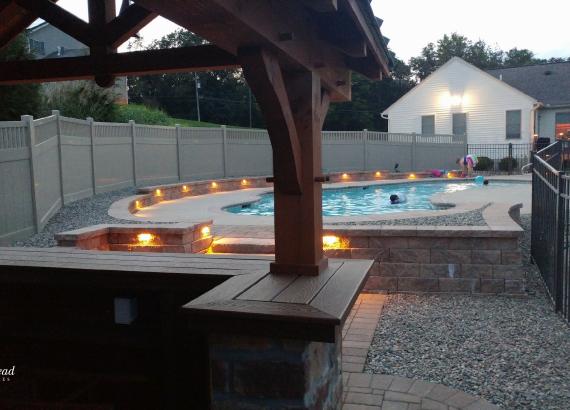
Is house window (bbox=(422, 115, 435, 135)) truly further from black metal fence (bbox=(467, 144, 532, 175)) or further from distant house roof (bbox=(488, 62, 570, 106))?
distant house roof (bbox=(488, 62, 570, 106))

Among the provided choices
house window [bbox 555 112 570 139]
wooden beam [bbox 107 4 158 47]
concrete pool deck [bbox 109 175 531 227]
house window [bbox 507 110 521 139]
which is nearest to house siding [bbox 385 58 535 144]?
house window [bbox 507 110 521 139]

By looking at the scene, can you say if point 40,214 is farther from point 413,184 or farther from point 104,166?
point 413,184

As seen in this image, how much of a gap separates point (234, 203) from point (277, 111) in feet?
38.4

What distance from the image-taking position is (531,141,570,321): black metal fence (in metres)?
5.80

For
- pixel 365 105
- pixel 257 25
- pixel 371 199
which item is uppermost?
pixel 365 105

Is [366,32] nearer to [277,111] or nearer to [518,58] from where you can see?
[277,111]

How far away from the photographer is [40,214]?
30.6 feet

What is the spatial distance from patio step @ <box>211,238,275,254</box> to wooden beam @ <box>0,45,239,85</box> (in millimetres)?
3289

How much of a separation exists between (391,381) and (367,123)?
4570 cm

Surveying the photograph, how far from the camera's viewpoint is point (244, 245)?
7430 mm

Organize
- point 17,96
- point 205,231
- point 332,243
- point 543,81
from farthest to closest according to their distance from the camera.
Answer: point 543,81 → point 17,96 → point 205,231 → point 332,243

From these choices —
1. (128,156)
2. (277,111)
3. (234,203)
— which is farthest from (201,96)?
(277,111)

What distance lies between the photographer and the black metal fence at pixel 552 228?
19.0ft

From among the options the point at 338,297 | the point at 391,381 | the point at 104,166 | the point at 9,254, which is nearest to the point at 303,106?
the point at 338,297
